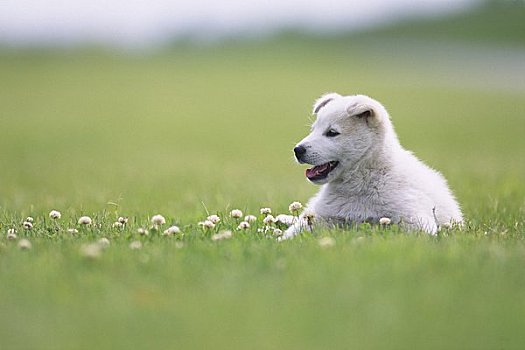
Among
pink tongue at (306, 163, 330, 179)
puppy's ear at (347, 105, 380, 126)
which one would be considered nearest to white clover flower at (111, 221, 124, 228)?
pink tongue at (306, 163, 330, 179)

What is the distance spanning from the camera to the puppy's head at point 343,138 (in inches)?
253

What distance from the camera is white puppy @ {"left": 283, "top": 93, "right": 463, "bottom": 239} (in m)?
6.32

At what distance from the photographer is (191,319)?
395 centimetres

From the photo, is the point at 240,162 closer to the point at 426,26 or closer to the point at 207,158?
the point at 207,158

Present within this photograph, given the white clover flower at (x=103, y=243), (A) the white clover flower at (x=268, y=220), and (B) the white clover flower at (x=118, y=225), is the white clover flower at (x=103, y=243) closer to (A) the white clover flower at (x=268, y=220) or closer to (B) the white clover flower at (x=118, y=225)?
(B) the white clover flower at (x=118, y=225)

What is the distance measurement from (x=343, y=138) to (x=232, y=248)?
180 centimetres

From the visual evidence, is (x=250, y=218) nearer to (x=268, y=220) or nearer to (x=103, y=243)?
(x=268, y=220)

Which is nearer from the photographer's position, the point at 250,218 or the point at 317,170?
the point at 250,218

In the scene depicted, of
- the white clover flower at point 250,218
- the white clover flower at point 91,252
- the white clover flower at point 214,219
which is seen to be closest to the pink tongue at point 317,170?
the white clover flower at point 250,218

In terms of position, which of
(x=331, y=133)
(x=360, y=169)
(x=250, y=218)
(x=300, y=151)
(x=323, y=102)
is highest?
(x=323, y=102)

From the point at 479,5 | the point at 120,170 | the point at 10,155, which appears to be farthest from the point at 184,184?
the point at 479,5

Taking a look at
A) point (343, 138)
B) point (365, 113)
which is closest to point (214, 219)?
point (343, 138)

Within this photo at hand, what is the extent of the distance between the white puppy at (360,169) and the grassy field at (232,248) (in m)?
0.43

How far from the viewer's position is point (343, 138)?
6.50 m
